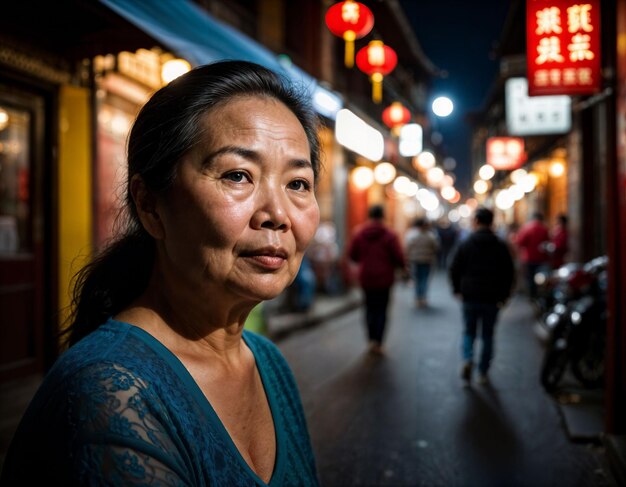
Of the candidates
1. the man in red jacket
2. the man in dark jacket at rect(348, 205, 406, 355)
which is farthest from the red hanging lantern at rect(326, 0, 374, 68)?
the man in red jacket

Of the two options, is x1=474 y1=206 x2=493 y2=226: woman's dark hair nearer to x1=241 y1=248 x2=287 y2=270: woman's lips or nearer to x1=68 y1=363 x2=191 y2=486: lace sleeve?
x1=241 y1=248 x2=287 y2=270: woman's lips

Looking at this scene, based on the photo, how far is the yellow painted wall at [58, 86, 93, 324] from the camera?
611cm

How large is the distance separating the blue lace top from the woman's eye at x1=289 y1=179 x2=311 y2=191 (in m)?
0.51

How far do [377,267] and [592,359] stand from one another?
3306mm

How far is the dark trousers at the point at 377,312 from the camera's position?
8156mm

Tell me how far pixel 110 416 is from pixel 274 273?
0.48 metres

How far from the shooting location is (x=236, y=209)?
118 cm

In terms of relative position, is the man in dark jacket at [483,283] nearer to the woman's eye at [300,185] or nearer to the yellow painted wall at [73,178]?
the yellow painted wall at [73,178]

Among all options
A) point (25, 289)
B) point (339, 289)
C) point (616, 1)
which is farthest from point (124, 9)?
point (339, 289)

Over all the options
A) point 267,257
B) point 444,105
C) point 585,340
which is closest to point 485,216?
point 585,340

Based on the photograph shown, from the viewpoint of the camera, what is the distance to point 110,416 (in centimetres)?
94

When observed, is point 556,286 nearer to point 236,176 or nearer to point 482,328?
point 482,328

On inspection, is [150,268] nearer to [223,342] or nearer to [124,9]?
[223,342]

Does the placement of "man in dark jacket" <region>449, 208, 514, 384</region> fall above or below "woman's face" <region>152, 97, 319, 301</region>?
below
